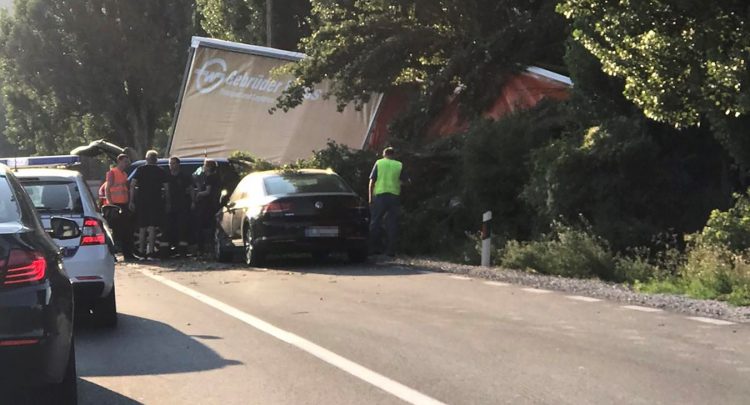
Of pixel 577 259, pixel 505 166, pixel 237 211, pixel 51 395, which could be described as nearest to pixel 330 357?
pixel 51 395

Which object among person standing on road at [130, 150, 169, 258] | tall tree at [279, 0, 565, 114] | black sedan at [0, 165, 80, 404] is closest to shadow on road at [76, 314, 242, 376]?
black sedan at [0, 165, 80, 404]

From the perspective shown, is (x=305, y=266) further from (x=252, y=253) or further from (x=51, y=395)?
(x=51, y=395)

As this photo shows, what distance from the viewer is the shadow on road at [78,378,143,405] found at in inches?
244

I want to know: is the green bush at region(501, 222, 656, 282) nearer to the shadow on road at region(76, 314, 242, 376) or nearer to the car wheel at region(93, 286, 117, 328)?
the shadow on road at region(76, 314, 242, 376)

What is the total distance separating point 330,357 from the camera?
7.52 meters

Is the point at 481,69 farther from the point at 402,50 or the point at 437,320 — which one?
the point at 437,320

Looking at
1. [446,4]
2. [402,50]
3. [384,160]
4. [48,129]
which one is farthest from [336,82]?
[48,129]

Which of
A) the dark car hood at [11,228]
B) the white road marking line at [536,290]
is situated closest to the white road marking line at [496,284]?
the white road marking line at [536,290]

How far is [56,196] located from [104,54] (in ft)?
119

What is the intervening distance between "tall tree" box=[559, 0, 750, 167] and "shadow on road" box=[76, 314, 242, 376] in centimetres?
646

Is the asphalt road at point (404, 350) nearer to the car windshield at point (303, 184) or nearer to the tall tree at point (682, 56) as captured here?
the tall tree at point (682, 56)

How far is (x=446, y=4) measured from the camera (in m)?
19.8

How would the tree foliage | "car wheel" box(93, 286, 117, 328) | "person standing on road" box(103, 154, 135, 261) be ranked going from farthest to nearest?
"person standing on road" box(103, 154, 135, 261) < the tree foliage < "car wheel" box(93, 286, 117, 328)

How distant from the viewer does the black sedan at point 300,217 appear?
582 inches
